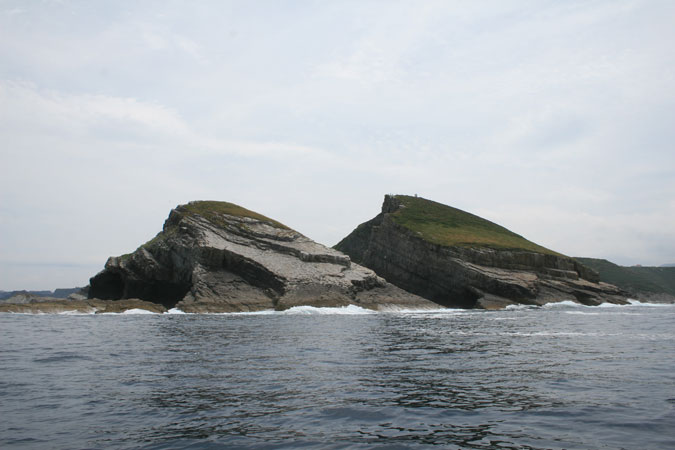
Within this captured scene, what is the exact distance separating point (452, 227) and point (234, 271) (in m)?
65.9

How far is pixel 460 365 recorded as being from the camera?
21562mm

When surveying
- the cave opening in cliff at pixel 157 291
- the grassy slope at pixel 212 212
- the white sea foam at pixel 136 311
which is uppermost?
the grassy slope at pixel 212 212

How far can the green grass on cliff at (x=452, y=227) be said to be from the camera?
365 ft

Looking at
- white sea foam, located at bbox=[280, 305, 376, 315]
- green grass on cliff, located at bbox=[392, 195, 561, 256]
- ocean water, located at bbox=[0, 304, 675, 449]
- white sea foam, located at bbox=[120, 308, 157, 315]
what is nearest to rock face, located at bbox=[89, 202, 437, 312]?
white sea foam, located at bbox=[280, 305, 376, 315]

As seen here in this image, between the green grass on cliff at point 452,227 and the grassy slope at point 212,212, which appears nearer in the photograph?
the grassy slope at point 212,212

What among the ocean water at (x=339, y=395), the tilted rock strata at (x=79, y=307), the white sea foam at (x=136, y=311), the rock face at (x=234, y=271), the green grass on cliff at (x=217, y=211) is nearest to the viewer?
the ocean water at (x=339, y=395)

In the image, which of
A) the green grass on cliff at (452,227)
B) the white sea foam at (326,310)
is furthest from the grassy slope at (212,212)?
the green grass on cliff at (452,227)

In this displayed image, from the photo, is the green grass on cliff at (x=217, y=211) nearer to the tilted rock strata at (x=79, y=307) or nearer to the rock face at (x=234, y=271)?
the rock face at (x=234, y=271)

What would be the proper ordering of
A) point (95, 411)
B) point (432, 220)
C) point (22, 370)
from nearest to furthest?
1. point (95, 411)
2. point (22, 370)
3. point (432, 220)

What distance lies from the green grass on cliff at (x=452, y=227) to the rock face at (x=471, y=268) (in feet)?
1.06

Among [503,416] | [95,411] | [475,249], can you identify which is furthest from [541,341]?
[475,249]

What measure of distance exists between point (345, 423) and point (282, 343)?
58.9ft

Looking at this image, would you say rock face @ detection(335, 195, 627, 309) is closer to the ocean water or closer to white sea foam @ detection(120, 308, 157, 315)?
white sea foam @ detection(120, 308, 157, 315)

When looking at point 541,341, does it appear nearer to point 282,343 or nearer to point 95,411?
point 282,343
